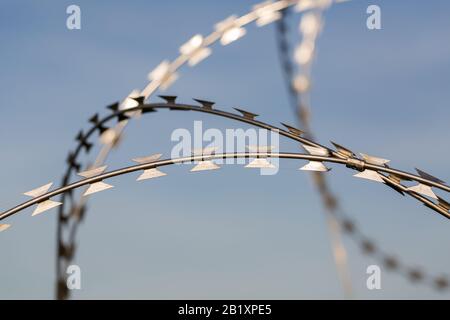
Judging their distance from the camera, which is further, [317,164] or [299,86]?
[299,86]

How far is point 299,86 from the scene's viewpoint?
11.5m

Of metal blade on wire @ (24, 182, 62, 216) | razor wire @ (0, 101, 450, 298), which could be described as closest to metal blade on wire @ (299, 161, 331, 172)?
razor wire @ (0, 101, 450, 298)

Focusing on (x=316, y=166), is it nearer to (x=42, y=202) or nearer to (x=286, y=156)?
(x=286, y=156)

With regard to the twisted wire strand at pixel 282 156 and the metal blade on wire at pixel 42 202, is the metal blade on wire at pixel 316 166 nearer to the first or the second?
the twisted wire strand at pixel 282 156

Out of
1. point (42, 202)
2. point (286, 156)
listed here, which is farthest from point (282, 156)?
point (42, 202)

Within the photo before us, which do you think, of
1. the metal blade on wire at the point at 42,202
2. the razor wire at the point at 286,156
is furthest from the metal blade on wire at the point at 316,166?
the metal blade on wire at the point at 42,202

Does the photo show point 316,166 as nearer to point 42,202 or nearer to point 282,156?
→ point 282,156

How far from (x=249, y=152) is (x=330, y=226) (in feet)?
18.4

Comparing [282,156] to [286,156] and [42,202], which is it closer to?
[286,156]

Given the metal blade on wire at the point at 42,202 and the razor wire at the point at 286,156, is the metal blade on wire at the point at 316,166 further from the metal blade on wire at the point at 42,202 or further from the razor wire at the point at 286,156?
Result: the metal blade on wire at the point at 42,202

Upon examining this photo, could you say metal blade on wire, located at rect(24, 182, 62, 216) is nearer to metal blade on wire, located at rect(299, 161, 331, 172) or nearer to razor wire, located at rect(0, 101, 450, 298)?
razor wire, located at rect(0, 101, 450, 298)
